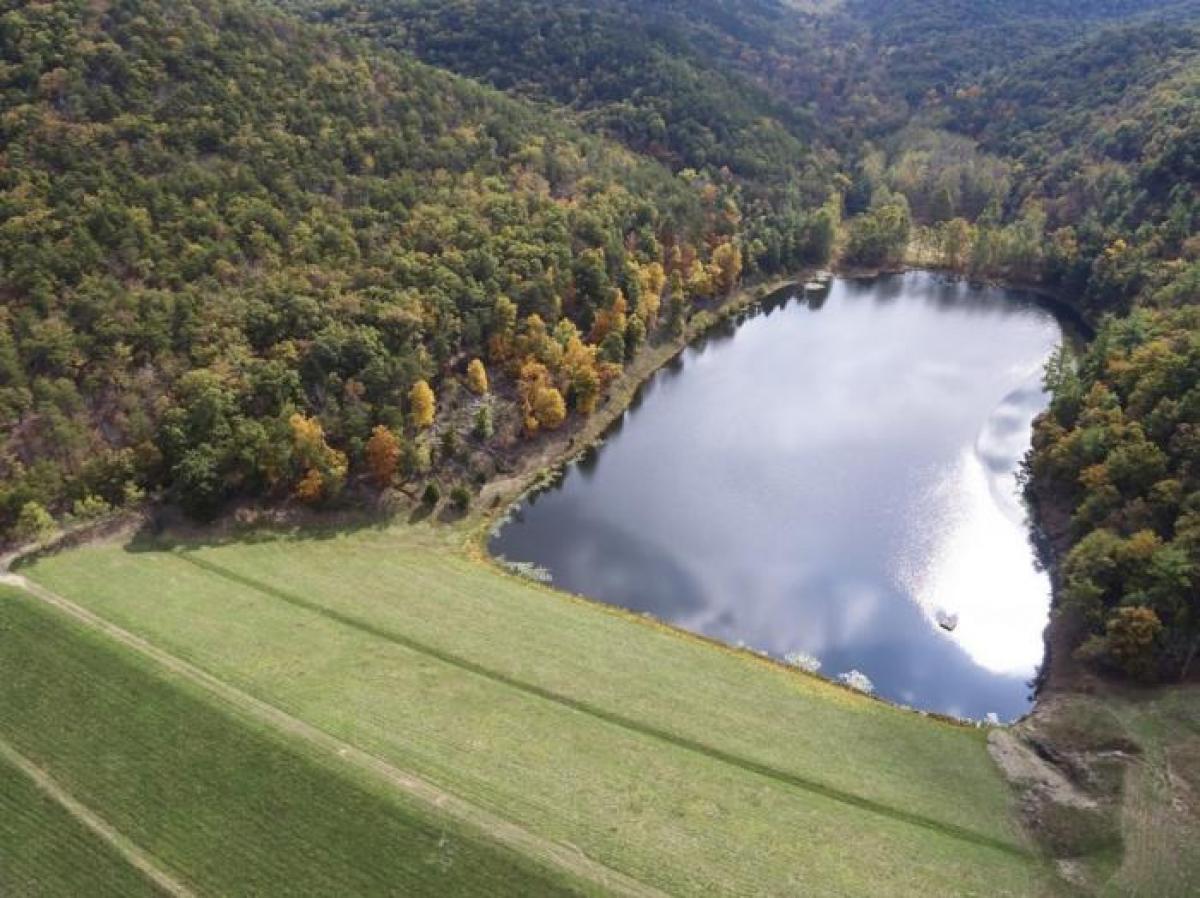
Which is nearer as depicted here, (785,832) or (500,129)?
(785,832)

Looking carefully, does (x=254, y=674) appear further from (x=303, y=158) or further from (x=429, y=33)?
(x=429, y=33)

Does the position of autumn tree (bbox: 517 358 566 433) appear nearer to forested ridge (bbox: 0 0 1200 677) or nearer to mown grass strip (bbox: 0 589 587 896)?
forested ridge (bbox: 0 0 1200 677)

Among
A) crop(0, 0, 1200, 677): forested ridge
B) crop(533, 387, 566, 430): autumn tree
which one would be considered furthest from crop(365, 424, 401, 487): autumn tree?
crop(533, 387, 566, 430): autumn tree

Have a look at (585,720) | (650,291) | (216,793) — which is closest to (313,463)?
(216,793)

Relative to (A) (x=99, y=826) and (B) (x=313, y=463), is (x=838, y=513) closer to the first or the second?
(B) (x=313, y=463)

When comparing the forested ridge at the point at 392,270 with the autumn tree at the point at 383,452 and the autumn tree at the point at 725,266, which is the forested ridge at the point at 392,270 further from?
the autumn tree at the point at 725,266

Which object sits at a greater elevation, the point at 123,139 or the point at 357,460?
the point at 123,139

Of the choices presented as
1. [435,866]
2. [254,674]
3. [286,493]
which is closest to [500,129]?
[286,493]
